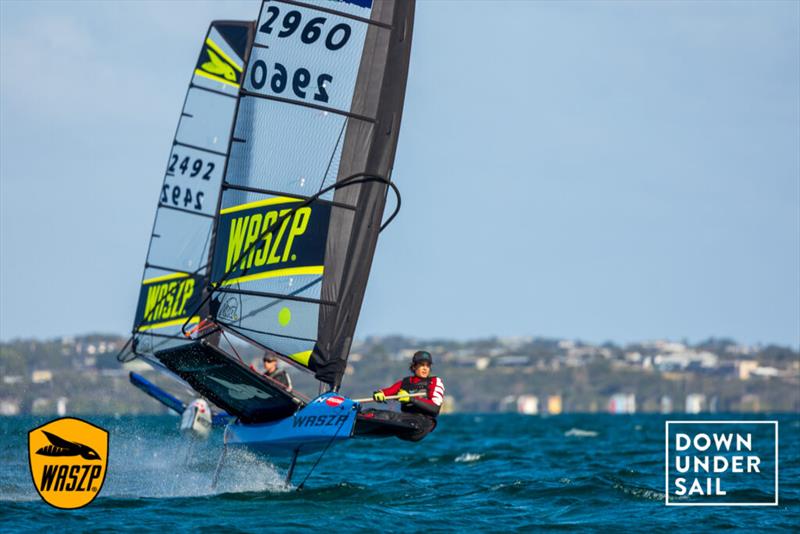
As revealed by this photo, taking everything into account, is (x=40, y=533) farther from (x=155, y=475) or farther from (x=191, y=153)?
(x=191, y=153)

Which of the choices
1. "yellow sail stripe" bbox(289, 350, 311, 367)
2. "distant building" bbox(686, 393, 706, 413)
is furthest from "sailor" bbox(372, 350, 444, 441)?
"distant building" bbox(686, 393, 706, 413)

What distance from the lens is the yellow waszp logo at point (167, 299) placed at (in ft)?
83.3

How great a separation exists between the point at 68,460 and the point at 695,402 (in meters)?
149

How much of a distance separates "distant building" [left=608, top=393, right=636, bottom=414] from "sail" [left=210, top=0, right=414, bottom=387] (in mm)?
138517

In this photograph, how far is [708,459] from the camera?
23.9m

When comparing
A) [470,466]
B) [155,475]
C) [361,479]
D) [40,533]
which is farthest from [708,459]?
[40,533]

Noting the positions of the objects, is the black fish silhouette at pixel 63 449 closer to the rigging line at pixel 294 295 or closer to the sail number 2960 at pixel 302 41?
the rigging line at pixel 294 295

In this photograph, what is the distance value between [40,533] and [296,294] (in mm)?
4028

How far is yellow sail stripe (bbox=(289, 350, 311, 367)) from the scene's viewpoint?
609 inches

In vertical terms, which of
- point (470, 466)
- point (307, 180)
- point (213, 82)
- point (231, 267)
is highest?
point (213, 82)

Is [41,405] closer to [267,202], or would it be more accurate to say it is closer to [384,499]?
[384,499]

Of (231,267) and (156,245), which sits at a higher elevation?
(156,245)

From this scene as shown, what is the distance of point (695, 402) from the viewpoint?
15738 centimetres

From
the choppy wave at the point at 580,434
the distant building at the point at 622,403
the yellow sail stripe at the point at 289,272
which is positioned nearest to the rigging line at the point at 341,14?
the yellow sail stripe at the point at 289,272
